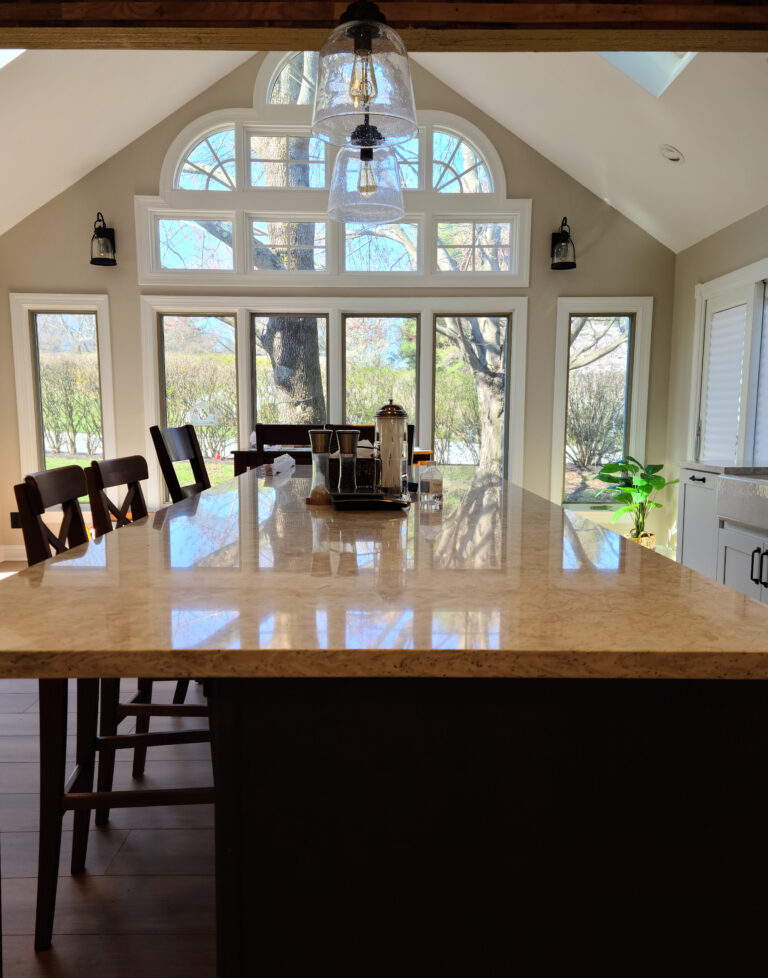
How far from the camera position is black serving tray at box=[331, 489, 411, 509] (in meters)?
1.75

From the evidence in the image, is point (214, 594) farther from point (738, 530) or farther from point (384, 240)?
point (384, 240)

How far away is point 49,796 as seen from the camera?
53.8 inches

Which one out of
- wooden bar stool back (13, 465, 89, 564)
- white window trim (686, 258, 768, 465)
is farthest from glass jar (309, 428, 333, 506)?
white window trim (686, 258, 768, 465)

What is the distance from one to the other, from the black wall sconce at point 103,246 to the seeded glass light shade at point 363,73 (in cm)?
396

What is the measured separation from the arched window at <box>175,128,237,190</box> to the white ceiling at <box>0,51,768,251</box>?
346 mm

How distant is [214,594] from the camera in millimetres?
896

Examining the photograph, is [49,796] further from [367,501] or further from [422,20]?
[422,20]

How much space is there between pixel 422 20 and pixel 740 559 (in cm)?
267

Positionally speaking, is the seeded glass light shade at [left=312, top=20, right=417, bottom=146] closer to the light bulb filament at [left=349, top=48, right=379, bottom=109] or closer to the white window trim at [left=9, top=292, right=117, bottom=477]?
the light bulb filament at [left=349, top=48, right=379, bottom=109]

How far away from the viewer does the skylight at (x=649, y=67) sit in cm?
351

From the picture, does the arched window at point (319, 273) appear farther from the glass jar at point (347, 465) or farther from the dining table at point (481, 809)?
the dining table at point (481, 809)

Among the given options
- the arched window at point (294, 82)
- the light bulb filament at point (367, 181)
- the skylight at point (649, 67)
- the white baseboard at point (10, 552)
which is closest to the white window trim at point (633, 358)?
the skylight at point (649, 67)

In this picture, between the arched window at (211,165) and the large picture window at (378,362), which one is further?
the large picture window at (378,362)

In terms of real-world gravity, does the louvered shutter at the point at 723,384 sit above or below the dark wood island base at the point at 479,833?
above
